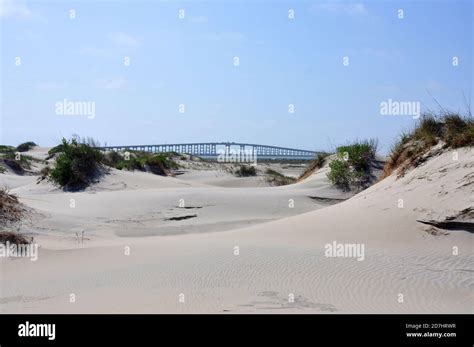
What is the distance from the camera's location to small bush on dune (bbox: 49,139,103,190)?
1955cm

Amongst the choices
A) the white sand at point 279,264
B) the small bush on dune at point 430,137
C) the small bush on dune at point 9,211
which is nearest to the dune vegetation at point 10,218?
the small bush on dune at point 9,211

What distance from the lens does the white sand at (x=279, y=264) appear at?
606 centimetres

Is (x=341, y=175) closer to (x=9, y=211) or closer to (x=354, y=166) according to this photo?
(x=354, y=166)

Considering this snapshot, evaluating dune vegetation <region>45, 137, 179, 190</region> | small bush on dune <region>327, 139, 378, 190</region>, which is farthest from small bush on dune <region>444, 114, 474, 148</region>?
dune vegetation <region>45, 137, 179, 190</region>

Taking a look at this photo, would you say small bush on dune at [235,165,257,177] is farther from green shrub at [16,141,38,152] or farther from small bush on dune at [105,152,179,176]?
green shrub at [16,141,38,152]

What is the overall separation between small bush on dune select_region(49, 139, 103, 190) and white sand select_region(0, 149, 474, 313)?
271 inches

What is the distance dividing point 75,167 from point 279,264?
13.9 m

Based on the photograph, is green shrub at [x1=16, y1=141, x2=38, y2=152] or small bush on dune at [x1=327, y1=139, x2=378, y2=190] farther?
green shrub at [x1=16, y1=141, x2=38, y2=152]

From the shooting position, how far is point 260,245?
8875 millimetres

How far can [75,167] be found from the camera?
64.5 feet
